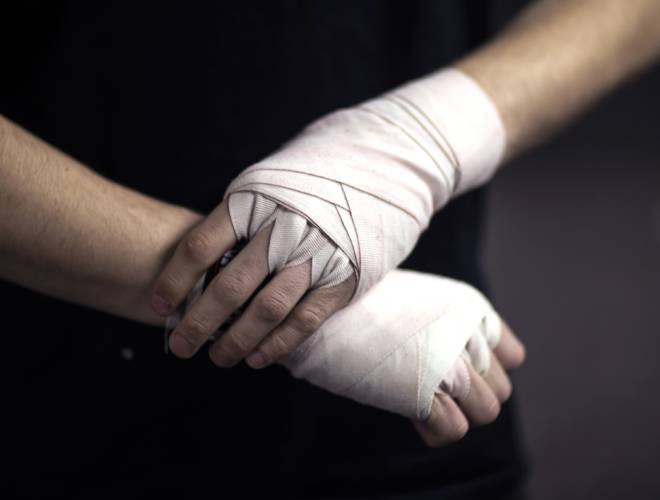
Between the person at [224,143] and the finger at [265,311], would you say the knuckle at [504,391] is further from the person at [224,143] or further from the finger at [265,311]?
the finger at [265,311]

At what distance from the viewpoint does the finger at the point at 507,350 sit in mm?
736

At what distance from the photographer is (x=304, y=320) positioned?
2.02 feet

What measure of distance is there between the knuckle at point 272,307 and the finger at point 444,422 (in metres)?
0.20

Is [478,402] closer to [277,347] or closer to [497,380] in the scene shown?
[497,380]

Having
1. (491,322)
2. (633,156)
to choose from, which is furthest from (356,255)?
(633,156)

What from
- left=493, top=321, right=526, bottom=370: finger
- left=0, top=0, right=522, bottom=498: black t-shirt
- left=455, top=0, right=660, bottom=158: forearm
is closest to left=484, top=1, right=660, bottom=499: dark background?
left=455, top=0, right=660, bottom=158: forearm

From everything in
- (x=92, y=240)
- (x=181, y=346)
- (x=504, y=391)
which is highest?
(x=92, y=240)

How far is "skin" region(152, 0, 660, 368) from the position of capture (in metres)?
0.61

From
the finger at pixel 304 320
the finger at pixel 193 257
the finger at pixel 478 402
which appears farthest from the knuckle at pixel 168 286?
the finger at pixel 478 402

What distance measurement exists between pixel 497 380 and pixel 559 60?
0.41 metres

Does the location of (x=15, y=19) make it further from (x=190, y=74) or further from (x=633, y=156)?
(x=633, y=156)

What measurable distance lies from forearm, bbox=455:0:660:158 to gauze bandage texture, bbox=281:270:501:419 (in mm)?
254

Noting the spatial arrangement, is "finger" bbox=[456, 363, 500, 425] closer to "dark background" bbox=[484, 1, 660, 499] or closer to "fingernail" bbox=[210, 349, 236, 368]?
"fingernail" bbox=[210, 349, 236, 368]

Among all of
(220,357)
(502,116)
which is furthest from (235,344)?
(502,116)
